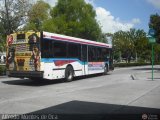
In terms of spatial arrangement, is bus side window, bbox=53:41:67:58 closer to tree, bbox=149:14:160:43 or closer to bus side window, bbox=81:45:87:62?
bus side window, bbox=81:45:87:62

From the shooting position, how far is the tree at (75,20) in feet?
161

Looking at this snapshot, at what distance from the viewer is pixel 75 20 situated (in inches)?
1994

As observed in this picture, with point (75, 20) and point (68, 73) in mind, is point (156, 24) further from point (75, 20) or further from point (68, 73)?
point (68, 73)

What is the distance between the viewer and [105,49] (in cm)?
2762

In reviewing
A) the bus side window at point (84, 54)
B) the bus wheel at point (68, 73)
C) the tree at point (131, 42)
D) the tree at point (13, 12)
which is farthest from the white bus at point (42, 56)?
the tree at point (131, 42)

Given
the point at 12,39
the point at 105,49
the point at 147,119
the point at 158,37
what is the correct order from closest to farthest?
the point at 147,119
the point at 12,39
the point at 105,49
the point at 158,37

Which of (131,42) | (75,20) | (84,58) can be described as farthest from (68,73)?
(131,42)

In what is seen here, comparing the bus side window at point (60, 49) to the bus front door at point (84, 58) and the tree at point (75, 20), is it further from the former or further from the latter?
the tree at point (75, 20)

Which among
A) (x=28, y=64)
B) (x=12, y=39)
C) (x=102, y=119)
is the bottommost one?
(x=102, y=119)

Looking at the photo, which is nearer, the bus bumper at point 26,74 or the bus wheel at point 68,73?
the bus bumper at point 26,74

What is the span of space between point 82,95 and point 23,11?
932 inches

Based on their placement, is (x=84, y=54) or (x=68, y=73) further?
(x=84, y=54)

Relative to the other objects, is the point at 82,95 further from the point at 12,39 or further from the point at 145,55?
the point at 145,55

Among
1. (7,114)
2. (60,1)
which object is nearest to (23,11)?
(60,1)
